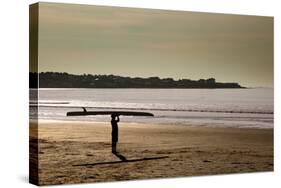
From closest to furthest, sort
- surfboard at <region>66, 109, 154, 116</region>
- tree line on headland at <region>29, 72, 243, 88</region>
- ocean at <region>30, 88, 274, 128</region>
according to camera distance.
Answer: tree line on headland at <region>29, 72, 243, 88</region>, ocean at <region>30, 88, 274, 128</region>, surfboard at <region>66, 109, 154, 116</region>

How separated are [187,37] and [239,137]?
1.51 meters

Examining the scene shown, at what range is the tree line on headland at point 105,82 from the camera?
944 cm

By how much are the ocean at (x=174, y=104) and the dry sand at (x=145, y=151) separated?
103mm

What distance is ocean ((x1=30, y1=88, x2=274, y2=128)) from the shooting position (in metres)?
9.60

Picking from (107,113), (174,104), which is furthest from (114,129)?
(174,104)

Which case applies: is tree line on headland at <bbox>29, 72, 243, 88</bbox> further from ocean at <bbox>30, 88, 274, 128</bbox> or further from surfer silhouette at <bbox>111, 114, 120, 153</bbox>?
surfer silhouette at <bbox>111, 114, 120, 153</bbox>

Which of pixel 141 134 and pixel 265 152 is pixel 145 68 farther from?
pixel 265 152

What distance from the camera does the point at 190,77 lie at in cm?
1045

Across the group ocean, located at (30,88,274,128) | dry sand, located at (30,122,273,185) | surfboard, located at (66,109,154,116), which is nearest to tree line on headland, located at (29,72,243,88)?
ocean, located at (30,88,274,128)

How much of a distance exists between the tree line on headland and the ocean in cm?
6

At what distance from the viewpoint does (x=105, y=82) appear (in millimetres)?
9805

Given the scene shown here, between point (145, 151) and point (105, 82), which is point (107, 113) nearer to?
point (105, 82)

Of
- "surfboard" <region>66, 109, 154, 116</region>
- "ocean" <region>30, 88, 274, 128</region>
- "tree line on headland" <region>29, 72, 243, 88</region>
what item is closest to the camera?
"tree line on headland" <region>29, 72, 243, 88</region>

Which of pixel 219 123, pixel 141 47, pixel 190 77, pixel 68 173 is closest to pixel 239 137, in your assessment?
pixel 219 123
